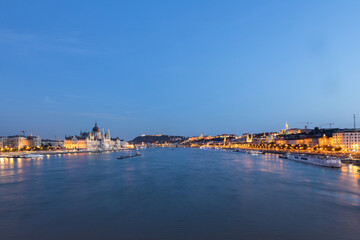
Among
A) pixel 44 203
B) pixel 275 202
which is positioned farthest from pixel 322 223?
pixel 44 203

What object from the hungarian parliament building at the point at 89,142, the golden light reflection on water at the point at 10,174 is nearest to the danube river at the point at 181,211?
the golden light reflection on water at the point at 10,174

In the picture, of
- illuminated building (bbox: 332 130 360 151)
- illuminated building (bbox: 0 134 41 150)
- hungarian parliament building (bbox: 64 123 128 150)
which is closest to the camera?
illuminated building (bbox: 332 130 360 151)

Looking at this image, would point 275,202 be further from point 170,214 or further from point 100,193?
point 100,193

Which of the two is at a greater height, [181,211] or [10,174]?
[181,211]

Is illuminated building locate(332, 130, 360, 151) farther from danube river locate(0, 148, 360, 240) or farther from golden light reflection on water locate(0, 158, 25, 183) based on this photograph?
golden light reflection on water locate(0, 158, 25, 183)

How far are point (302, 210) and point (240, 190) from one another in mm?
6341

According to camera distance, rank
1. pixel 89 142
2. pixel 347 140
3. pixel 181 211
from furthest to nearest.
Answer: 1. pixel 89 142
2. pixel 347 140
3. pixel 181 211

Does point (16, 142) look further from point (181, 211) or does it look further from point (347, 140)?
point (347, 140)

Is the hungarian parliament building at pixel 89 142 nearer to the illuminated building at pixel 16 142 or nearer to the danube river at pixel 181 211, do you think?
the illuminated building at pixel 16 142

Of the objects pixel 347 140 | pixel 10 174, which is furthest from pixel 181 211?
pixel 347 140

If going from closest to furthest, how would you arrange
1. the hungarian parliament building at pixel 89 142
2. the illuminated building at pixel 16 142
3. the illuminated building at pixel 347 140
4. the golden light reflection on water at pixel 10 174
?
the golden light reflection on water at pixel 10 174 → the illuminated building at pixel 347 140 → the illuminated building at pixel 16 142 → the hungarian parliament building at pixel 89 142

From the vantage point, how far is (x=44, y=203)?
1656 cm

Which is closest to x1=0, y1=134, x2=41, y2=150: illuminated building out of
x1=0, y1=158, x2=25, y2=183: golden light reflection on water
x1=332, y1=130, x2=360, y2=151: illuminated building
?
x1=0, y1=158, x2=25, y2=183: golden light reflection on water

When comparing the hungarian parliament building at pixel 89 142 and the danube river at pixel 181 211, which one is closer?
the danube river at pixel 181 211
